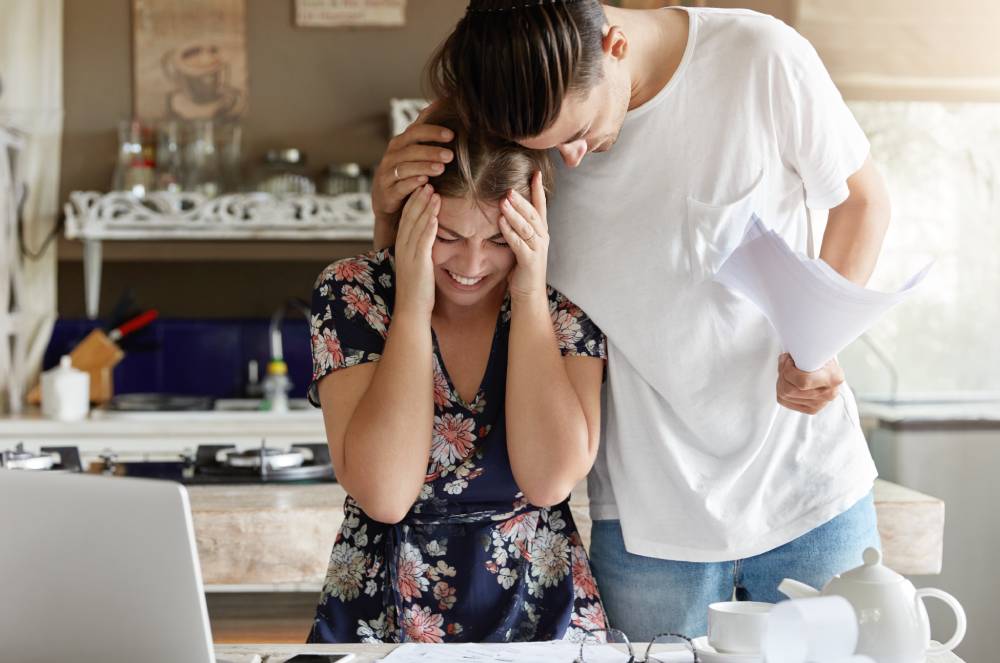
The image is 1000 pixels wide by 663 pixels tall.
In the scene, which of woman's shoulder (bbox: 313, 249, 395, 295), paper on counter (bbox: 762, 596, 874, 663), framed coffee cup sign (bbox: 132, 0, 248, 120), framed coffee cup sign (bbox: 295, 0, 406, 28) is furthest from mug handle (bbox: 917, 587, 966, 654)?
framed coffee cup sign (bbox: 132, 0, 248, 120)

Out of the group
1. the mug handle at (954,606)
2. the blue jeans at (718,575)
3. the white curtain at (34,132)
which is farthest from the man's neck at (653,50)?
the white curtain at (34,132)

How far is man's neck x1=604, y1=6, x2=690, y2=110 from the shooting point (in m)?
1.40

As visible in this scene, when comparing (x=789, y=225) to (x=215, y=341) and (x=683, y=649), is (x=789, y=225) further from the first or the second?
(x=215, y=341)

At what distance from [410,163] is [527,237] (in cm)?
18

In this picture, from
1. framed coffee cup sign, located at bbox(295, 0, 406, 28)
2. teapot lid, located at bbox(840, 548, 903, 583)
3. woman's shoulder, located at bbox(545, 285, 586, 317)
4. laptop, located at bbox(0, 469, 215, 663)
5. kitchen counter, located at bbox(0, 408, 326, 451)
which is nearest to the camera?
laptop, located at bbox(0, 469, 215, 663)

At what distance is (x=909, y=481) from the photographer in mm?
3078

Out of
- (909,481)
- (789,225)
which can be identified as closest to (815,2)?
(909,481)

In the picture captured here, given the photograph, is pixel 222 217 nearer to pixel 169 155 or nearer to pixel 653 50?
pixel 169 155

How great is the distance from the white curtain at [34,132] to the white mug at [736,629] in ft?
10.9

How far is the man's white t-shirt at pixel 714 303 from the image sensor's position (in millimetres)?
1398

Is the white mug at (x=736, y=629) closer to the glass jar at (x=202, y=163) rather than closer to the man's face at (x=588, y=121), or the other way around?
the man's face at (x=588, y=121)

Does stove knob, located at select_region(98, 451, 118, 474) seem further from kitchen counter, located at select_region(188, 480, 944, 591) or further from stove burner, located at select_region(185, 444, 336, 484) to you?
kitchen counter, located at select_region(188, 480, 944, 591)

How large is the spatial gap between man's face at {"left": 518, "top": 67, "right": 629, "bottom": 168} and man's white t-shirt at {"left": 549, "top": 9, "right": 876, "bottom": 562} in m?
0.08

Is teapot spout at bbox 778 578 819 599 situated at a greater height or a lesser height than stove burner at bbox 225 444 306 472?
greater
